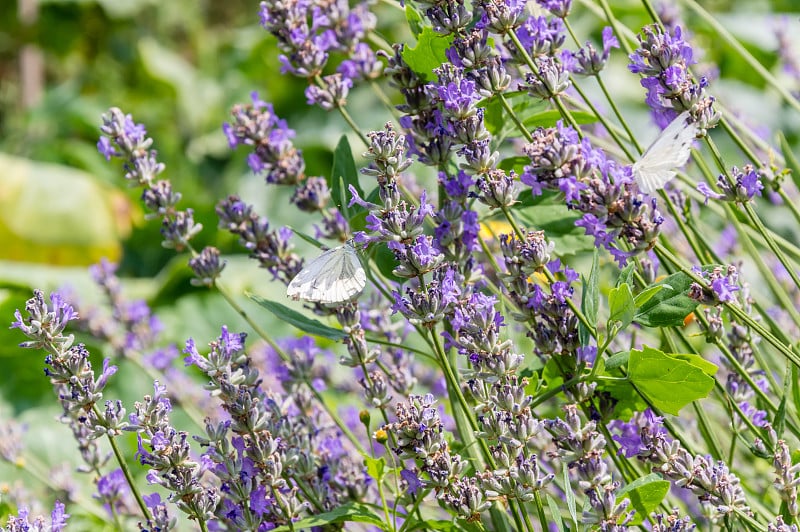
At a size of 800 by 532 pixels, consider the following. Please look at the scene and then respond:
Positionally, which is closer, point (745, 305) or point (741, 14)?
point (745, 305)

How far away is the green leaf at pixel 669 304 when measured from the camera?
0.74m

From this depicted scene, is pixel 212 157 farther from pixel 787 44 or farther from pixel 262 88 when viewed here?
pixel 787 44

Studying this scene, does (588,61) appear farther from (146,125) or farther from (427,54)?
(146,125)

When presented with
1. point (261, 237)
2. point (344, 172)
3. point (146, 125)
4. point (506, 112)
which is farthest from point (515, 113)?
point (146, 125)

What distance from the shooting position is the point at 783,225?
8.40ft

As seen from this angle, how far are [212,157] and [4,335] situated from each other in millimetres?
1935

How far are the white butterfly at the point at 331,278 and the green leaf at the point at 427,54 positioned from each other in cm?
18

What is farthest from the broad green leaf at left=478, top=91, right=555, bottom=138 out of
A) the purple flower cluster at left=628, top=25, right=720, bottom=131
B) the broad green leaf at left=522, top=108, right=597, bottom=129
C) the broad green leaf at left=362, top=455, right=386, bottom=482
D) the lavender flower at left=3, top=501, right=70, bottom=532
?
the lavender flower at left=3, top=501, right=70, bottom=532

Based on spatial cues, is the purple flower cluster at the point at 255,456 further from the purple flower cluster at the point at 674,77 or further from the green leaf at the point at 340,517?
the purple flower cluster at the point at 674,77

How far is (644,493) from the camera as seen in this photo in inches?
28.2

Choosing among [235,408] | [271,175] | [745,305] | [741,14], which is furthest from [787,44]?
[741,14]

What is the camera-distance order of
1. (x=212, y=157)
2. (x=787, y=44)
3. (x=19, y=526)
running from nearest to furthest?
(x=19, y=526) → (x=787, y=44) → (x=212, y=157)

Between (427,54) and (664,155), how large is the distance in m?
0.24

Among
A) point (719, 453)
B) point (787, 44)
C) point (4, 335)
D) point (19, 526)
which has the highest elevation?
point (4, 335)
